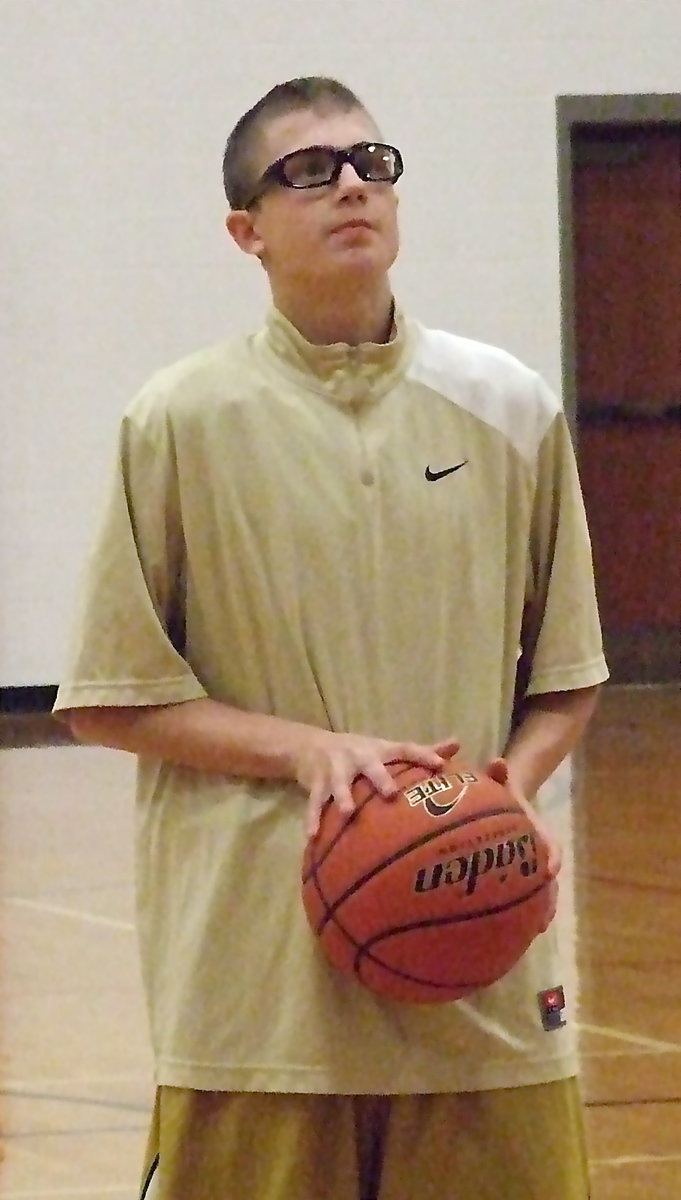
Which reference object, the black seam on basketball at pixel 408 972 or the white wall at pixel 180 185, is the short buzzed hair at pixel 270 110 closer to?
the black seam on basketball at pixel 408 972

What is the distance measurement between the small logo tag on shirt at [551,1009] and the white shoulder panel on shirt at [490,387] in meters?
0.49

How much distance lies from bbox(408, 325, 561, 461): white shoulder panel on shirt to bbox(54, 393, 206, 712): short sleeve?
256 millimetres

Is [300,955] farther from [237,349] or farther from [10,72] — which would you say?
[10,72]

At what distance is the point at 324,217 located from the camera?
141 cm

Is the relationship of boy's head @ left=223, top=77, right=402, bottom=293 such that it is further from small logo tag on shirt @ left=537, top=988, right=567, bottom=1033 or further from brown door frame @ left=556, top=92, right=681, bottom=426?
brown door frame @ left=556, top=92, right=681, bottom=426

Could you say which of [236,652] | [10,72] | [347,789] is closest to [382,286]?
[236,652]

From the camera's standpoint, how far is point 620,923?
11.1 ft

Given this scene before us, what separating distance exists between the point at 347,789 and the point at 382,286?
0.48m

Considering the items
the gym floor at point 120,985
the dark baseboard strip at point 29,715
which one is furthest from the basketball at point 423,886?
Answer: the dark baseboard strip at point 29,715

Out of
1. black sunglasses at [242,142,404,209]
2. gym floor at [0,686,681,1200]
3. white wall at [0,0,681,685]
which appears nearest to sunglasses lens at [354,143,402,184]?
black sunglasses at [242,142,404,209]

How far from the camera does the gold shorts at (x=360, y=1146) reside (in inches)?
53.6

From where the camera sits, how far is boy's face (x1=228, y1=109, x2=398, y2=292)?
4.62 ft

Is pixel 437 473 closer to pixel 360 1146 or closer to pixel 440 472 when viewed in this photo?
pixel 440 472

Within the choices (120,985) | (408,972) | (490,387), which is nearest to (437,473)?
(490,387)
